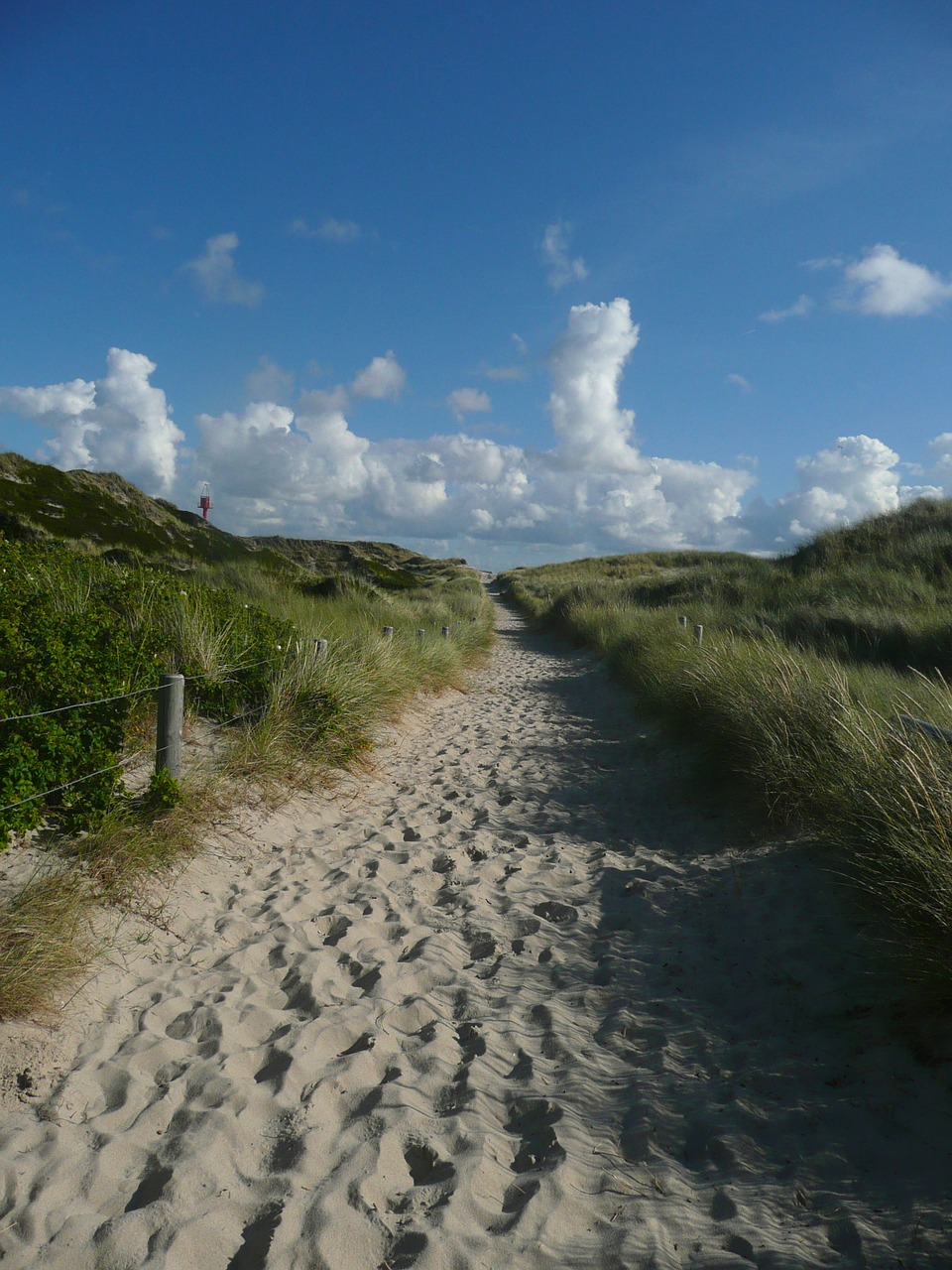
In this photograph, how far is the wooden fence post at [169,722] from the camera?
442 cm

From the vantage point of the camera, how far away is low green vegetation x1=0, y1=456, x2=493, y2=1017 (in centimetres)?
334

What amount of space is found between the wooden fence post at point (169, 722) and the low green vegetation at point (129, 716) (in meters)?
0.15

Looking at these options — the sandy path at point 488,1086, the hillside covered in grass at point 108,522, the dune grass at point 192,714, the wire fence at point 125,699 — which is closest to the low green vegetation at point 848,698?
the sandy path at point 488,1086

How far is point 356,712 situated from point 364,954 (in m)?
3.67

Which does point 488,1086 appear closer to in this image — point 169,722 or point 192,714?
point 169,722

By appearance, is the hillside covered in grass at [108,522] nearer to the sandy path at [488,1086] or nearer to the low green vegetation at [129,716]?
the low green vegetation at [129,716]

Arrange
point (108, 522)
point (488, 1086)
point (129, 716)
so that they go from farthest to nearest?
point (108, 522) → point (129, 716) → point (488, 1086)

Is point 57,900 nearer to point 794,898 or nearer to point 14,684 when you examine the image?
point 14,684

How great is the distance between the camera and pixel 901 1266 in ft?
6.32

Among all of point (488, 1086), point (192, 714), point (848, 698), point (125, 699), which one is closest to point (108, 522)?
point (192, 714)

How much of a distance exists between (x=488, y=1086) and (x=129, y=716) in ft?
11.8

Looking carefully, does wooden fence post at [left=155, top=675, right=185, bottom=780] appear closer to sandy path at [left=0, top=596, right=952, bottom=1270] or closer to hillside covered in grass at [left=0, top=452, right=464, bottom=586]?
sandy path at [left=0, top=596, right=952, bottom=1270]

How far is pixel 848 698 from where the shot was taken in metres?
5.38

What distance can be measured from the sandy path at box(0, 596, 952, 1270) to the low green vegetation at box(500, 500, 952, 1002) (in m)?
0.40
